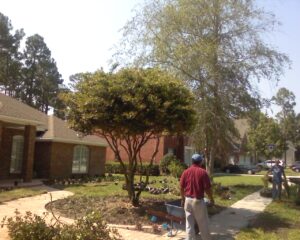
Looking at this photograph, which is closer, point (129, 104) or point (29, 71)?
point (129, 104)

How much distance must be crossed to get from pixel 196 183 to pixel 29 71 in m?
54.8

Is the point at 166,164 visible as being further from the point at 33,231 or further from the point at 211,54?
the point at 33,231

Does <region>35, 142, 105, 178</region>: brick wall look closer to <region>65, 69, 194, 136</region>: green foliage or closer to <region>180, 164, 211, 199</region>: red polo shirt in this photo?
<region>65, 69, 194, 136</region>: green foliage

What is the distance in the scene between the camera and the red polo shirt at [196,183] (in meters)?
8.52

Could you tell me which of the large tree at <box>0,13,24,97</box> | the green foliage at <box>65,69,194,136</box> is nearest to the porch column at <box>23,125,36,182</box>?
the green foliage at <box>65,69,194,136</box>

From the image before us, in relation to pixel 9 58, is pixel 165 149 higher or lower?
lower

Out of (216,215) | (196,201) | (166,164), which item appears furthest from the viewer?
(166,164)

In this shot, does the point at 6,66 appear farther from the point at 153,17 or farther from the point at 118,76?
the point at 118,76

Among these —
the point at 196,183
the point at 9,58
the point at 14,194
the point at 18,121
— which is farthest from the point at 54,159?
the point at 9,58

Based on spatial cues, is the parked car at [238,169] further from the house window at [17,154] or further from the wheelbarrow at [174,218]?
the wheelbarrow at [174,218]

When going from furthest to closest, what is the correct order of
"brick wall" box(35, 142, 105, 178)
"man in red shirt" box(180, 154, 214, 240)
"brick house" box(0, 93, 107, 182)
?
"brick wall" box(35, 142, 105, 178) < "brick house" box(0, 93, 107, 182) < "man in red shirt" box(180, 154, 214, 240)

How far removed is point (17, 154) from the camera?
76.4 feet

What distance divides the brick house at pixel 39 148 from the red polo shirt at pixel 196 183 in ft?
41.5

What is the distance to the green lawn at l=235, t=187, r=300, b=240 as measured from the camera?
10492 mm
